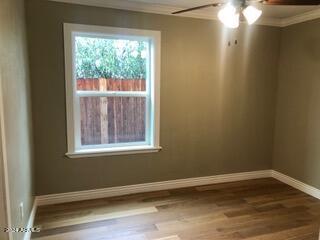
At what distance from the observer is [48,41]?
2836 millimetres

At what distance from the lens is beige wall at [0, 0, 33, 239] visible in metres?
1.70

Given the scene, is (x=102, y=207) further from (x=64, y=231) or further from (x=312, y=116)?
(x=312, y=116)

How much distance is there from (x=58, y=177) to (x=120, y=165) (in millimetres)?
759

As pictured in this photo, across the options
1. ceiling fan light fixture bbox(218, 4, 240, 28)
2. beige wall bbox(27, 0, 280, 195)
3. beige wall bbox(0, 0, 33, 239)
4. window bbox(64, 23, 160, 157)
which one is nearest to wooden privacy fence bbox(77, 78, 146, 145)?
window bbox(64, 23, 160, 157)

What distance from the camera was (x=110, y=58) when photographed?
325cm

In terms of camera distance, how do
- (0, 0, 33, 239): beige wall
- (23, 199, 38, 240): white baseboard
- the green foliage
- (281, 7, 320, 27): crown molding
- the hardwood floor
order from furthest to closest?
1. (281, 7, 320, 27): crown molding
2. the green foliage
3. the hardwood floor
4. (23, 199, 38, 240): white baseboard
5. (0, 0, 33, 239): beige wall

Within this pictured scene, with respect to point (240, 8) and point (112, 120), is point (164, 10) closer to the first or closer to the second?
point (240, 8)

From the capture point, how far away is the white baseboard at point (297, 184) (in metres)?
3.36

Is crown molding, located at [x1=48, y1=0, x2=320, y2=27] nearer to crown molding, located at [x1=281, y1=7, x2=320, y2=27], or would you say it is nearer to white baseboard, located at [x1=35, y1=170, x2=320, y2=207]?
crown molding, located at [x1=281, y1=7, x2=320, y2=27]

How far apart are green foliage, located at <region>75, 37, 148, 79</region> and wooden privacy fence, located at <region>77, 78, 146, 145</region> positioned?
3.4 inches

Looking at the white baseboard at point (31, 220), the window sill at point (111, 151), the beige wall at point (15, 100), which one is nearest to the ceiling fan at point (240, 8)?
the beige wall at point (15, 100)

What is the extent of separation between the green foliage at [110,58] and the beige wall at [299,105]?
210cm

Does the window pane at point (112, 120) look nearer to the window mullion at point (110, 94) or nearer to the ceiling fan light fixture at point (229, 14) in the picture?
the window mullion at point (110, 94)

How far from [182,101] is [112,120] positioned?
0.97 m
